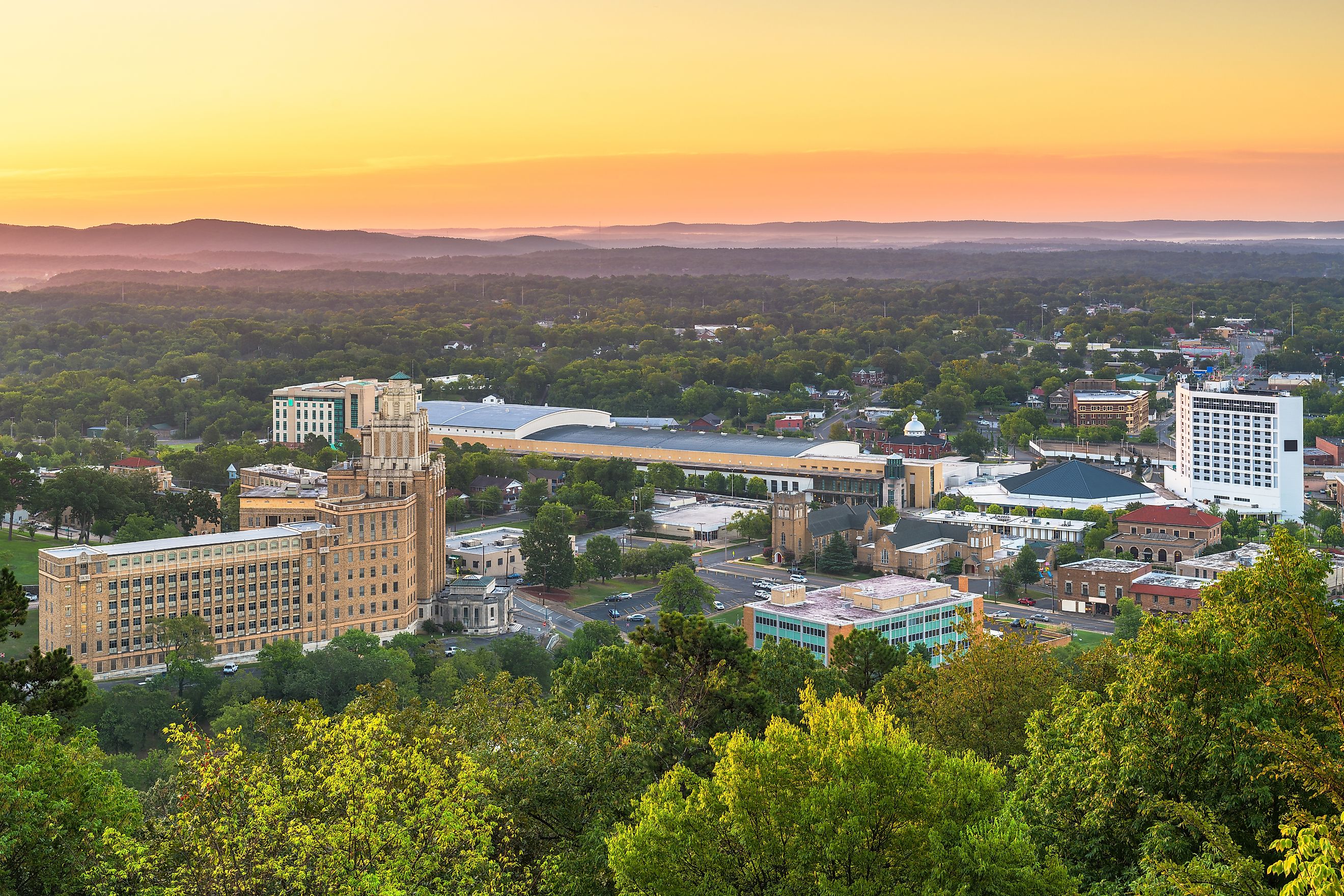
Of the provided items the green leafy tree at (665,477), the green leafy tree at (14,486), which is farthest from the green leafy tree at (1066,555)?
the green leafy tree at (14,486)

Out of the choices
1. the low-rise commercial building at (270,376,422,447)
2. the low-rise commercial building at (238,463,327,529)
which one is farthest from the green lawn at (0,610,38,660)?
the low-rise commercial building at (270,376,422,447)

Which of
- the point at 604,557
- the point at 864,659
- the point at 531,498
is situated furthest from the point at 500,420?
the point at 864,659

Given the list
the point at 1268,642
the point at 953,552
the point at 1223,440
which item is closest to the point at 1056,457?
the point at 1223,440

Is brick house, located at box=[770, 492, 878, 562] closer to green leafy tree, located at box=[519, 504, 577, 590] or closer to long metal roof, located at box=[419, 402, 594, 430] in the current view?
green leafy tree, located at box=[519, 504, 577, 590]

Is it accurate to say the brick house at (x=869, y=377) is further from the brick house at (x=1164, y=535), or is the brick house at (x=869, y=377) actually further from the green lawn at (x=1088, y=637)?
the green lawn at (x=1088, y=637)

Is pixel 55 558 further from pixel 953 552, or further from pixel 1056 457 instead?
pixel 1056 457

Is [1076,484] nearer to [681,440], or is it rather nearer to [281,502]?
[681,440]
